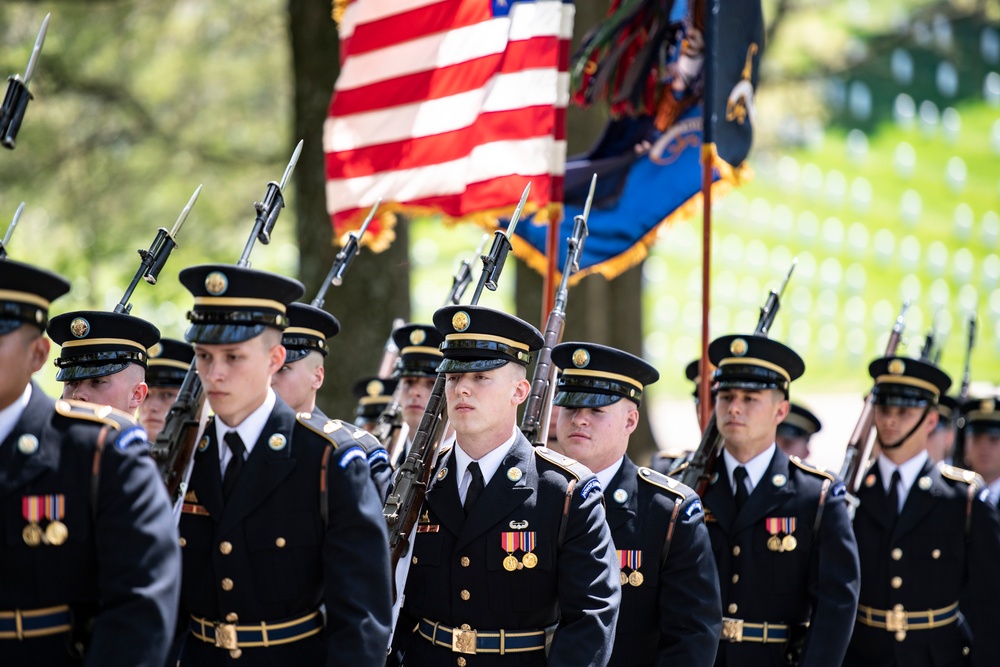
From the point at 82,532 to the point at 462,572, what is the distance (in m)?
1.41

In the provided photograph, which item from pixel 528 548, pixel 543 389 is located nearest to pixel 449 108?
pixel 543 389

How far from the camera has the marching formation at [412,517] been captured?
3.38 meters

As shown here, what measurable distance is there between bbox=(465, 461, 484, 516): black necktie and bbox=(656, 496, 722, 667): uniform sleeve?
2.86 feet

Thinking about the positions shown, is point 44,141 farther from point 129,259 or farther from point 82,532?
point 82,532

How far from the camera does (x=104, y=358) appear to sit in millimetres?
4816

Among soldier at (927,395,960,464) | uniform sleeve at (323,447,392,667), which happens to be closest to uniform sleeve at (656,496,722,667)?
uniform sleeve at (323,447,392,667)

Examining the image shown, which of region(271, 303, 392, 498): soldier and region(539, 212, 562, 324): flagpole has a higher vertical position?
region(539, 212, 562, 324): flagpole

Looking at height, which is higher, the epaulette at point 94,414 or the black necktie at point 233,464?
the epaulette at point 94,414

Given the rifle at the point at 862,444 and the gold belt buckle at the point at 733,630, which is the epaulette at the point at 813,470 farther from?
the rifle at the point at 862,444

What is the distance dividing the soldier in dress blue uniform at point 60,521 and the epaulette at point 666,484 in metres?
2.11

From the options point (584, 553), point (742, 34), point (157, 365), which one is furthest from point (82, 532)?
point (742, 34)

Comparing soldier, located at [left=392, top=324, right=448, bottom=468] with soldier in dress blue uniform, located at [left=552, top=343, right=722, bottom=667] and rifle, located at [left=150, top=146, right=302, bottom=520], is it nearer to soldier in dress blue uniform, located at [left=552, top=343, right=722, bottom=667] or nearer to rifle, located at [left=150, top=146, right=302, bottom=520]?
soldier in dress blue uniform, located at [left=552, top=343, right=722, bottom=667]

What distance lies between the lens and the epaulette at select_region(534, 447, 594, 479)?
4.38 meters

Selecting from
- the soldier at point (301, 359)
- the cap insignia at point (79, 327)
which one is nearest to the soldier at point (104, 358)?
the cap insignia at point (79, 327)
